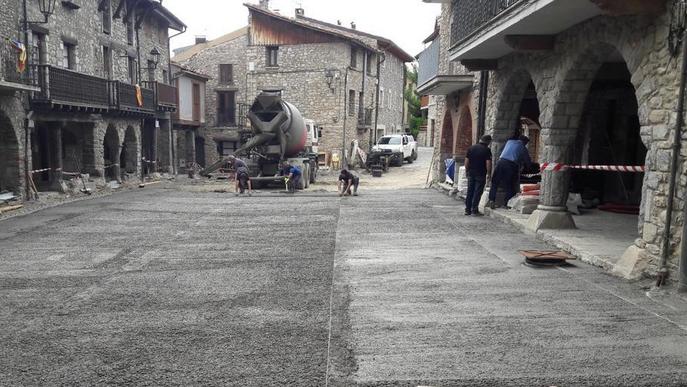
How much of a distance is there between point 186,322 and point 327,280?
6.33 feet

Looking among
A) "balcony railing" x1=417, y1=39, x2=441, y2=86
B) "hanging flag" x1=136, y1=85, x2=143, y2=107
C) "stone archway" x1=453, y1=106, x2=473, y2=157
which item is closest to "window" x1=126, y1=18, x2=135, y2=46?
"hanging flag" x1=136, y1=85, x2=143, y2=107

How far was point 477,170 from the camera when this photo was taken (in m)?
11.4

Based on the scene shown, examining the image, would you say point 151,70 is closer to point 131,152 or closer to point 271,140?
point 131,152

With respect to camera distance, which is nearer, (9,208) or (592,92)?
(592,92)

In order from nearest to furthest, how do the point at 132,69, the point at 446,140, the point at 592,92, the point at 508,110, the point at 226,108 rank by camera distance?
1. the point at 508,110
2. the point at 592,92
3. the point at 446,140
4. the point at 132,69
5. the point at 226,108

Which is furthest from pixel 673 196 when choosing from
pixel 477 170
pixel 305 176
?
pixel 305 176

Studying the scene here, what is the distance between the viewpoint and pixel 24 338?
4.61m

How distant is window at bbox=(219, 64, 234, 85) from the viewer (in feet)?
108

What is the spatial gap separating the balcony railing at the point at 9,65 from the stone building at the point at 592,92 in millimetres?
11434

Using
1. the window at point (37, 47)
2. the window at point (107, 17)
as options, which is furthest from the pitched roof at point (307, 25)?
the window at point (37, 47)

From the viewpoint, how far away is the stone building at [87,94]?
1509cm

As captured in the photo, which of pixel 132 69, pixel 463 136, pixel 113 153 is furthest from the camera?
pixel 132 69

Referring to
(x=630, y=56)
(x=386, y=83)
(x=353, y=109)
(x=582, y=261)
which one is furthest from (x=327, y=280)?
(x=386, y=83)

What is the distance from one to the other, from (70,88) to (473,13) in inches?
492
